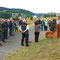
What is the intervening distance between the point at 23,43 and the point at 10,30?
648 cm

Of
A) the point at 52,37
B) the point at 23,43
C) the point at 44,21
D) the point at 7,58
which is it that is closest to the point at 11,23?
the point at 52,37

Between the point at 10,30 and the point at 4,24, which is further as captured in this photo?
the point at 10,30

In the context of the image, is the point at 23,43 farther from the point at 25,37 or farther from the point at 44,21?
the point at 44,21

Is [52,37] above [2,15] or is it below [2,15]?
below

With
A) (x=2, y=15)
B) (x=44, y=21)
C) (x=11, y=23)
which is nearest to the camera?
(x=11, y=23)

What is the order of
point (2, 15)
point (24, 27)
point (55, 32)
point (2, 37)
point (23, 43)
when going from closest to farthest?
point (24, 27) → point (23, 43) → point (2, 37) → point (55, 32) → point (2, 15)

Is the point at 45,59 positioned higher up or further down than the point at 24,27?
further down

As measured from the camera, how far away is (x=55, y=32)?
17.6 m

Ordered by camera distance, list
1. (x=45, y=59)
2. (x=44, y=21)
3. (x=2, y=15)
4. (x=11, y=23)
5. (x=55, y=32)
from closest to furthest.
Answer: (x=45, y=59) < (x=55, y=32) < (x=11, y=23) < (x=2, y=15) < (x=44, y=21)

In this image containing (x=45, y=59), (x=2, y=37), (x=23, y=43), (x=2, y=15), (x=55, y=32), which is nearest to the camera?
(x=45, y=59)

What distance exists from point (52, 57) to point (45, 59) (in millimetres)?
540

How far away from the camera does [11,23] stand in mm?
20469

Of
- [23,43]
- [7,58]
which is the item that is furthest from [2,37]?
[7,58]

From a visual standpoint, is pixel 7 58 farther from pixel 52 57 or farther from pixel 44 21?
pixel 44 21
